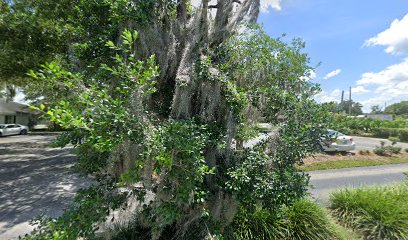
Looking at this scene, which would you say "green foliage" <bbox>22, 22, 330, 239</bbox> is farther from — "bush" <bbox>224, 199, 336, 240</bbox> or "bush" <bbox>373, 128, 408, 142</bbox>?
"bush" <bbox>373, 128, 408, 142</bbox>

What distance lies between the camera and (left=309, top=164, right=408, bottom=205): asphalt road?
323 inches

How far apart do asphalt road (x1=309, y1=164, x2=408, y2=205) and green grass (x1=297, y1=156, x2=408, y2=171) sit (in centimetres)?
32

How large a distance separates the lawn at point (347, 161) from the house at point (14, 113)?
28.2 metres

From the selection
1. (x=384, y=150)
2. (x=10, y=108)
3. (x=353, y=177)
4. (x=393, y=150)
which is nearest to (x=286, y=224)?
(x=353, y=177)

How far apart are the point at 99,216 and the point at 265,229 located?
9.09 feet

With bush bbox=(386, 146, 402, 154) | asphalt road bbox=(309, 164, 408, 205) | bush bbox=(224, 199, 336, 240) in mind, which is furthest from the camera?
bush bbox=(386, 146, 402, 154)

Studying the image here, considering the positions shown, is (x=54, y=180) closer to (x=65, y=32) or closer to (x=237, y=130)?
(x=65, y=32)

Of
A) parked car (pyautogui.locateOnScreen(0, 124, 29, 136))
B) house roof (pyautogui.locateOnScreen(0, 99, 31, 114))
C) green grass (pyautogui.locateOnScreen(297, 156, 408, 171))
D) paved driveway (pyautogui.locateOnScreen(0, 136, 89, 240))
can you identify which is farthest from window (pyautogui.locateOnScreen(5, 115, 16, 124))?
green grass (pyautogui.locateOnScreen(297, 156, 408, 171))

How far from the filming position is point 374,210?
16.2 feet

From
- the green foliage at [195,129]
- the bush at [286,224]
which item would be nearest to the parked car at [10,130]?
the green foliage at [195,129]

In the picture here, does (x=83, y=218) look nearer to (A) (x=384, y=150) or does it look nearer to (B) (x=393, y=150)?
(A) (x=384, y=150)

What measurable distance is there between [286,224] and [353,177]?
665cm

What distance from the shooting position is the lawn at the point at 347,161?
35.2ft

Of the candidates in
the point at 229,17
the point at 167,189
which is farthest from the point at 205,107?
the point at 229,17
